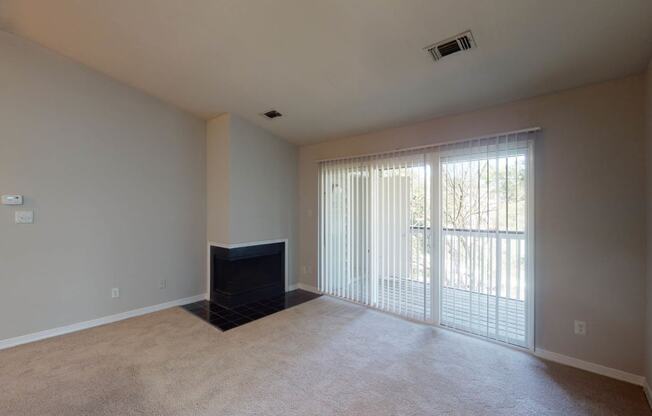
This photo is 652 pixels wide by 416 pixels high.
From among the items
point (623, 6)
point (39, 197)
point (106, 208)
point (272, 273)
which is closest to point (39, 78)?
point (39, 197)

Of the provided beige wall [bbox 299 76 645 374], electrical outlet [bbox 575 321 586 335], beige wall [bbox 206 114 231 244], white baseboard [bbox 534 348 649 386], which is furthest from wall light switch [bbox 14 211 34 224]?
electrical outlet [bbox 575 321 586 335]

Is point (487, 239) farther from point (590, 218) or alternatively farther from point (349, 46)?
point (349, 46)

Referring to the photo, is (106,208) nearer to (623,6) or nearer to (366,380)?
(366,380)

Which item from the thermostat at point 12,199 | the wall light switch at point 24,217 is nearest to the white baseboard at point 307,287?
the wall light switch at point 24,217

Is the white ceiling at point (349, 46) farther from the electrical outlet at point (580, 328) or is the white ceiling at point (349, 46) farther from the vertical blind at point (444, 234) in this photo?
the electrical outlet at point (580, 328)

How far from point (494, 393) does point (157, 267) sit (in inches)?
159

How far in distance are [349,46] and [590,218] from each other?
254cm

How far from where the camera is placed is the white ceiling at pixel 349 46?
76.2 inches

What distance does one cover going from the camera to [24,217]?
294 centimetres

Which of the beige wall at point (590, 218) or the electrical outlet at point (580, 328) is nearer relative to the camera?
the beige wall at point (590, 218)

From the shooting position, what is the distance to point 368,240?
3.97 m

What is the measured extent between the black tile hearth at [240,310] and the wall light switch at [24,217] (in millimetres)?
1970

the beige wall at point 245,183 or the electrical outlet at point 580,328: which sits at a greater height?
the beige wall at point 245,183

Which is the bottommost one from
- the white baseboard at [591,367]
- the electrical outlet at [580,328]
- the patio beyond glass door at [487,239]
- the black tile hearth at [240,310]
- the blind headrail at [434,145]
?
the black tile hearth at [240,310]
